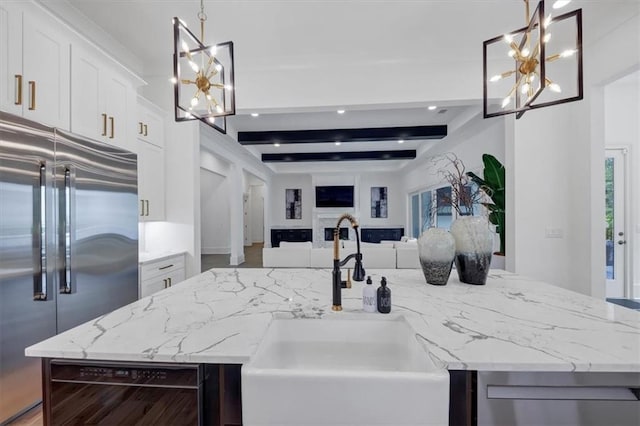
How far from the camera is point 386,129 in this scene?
557 cm

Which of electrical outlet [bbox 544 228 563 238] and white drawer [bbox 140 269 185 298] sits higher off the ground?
electrical outlet [bbox 544 228 563 238]

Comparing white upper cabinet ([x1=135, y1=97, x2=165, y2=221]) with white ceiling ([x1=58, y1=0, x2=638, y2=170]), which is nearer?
white ceiling ([x1=58, y1=0, x2=638, y2=170])

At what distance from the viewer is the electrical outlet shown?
3273 millimetres

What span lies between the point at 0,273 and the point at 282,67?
9.88 ft

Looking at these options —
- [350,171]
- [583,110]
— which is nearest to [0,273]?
[583,110]

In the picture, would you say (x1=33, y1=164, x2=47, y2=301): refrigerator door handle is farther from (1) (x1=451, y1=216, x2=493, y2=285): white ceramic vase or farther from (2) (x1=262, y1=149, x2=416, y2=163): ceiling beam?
(2) (x1=262, y1=149, x2=416, y2=163): ceiling beam

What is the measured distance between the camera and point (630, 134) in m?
4.18

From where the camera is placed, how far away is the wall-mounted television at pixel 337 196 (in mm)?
9695

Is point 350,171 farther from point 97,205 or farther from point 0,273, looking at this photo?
point 0,273

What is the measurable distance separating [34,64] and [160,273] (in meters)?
1.98

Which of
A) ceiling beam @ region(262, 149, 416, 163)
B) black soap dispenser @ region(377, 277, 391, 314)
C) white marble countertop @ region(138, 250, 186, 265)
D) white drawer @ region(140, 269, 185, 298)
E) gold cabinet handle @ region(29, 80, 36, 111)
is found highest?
ceiling beam @ region(262, 149, 416, 163)

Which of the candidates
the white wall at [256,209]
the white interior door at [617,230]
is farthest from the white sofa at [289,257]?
the white wall at [256,209]

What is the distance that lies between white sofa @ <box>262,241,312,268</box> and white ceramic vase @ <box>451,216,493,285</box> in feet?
8.99

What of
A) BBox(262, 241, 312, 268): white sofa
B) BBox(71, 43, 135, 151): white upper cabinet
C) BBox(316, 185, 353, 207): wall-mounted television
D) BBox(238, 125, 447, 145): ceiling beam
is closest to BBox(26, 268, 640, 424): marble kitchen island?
BBox(71, 43, 135, 151): white upper cabinet
